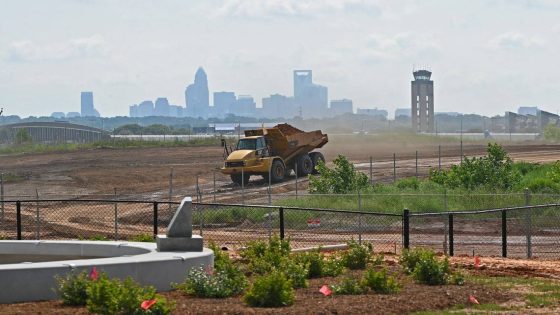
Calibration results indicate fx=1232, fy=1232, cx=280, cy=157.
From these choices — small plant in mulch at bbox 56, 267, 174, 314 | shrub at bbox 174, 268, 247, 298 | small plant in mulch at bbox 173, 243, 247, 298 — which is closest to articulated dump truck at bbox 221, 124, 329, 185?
small plant in mulch at bbox 173, 243, 247, 298

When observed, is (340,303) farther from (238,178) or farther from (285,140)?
(285,140)

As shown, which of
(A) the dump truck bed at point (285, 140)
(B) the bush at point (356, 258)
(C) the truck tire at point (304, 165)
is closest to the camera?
(B) the bush at point (356, 258)

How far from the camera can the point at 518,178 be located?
48.1 m

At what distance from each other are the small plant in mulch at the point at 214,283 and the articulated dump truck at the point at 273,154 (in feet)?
117

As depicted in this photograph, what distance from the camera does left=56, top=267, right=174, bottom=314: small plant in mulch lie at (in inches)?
548

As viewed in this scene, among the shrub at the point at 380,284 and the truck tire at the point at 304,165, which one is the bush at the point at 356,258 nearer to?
the shrub at the point at 380,284

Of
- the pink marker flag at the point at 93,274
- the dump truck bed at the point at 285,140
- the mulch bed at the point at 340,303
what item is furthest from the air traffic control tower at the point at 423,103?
the pink marker flag at the point at 93,274

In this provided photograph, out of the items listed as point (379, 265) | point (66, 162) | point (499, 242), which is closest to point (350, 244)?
point (379, 265)

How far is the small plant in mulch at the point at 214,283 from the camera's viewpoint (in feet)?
53.9

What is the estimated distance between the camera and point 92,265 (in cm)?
1634

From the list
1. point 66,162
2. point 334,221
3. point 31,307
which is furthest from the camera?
point 66,162

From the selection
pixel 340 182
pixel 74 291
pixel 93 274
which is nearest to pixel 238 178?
pixel 340 182

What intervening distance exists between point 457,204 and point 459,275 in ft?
73.6

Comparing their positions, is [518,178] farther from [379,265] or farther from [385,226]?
[379,265]
